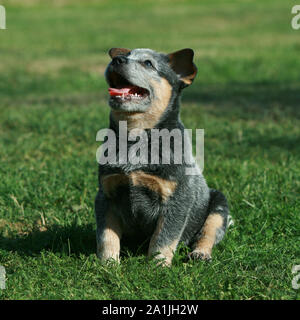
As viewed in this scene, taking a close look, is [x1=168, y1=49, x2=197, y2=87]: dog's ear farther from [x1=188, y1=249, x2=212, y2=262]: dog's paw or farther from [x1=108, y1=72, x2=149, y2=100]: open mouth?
[x1=188, y1=249, x2=212, y2=262]: dog's paw

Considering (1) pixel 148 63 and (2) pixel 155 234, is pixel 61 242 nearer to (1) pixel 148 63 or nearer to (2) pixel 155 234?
(2) pixel 155 234

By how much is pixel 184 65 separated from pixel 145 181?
1082 mm

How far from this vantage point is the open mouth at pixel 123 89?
3.94 m

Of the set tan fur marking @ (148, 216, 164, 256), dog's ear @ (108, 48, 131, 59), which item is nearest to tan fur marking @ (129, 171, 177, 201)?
tan fur marking @ (148, 216, 164, 256)

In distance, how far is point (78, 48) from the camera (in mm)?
17047

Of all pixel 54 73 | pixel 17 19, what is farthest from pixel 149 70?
pixel 17 19

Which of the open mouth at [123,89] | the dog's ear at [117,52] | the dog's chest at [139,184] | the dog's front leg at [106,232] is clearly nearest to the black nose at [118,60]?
the open mouth at [123,89]

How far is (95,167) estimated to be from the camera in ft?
20.7

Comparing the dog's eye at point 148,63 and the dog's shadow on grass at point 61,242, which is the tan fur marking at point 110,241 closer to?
the dog's shadow on grass at point 61,242

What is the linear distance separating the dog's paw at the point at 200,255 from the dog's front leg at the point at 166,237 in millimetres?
206

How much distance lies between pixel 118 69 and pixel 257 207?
82.1 inches

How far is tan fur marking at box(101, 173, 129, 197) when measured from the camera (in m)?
3.87
